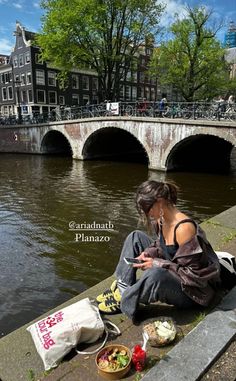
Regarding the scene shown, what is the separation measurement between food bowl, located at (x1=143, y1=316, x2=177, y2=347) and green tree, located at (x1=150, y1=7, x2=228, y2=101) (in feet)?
82.3

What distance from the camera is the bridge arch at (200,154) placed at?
16328mm

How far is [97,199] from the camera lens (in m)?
11.3

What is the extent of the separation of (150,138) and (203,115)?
3070 mm

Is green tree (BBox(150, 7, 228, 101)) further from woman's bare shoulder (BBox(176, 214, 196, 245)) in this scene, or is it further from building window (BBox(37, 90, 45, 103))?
woman's bare shoulder (BBox(176, 214, 196, 245))

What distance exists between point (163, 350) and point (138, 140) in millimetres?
16247

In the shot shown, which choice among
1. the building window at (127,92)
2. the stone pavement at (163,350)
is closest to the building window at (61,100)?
the building window at (127,92)

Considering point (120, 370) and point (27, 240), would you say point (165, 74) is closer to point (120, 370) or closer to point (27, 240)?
point (27, 240)

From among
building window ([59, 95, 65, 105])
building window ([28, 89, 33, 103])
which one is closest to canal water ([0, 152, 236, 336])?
building window ([28, 89, 33, 103])

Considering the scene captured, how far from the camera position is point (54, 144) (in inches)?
1005

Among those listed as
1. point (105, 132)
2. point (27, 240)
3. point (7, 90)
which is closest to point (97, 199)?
point (27, 240)

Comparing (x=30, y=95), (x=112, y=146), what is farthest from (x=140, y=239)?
(x=30, y=95)

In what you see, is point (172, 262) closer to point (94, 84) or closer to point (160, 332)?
point (160, 332)

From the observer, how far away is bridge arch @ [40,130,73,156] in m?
24.5

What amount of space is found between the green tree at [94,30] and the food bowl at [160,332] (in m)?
21.9
